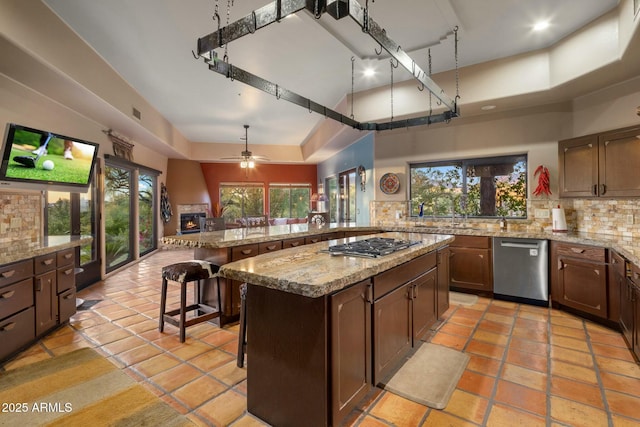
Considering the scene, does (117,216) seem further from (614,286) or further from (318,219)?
(614,286)

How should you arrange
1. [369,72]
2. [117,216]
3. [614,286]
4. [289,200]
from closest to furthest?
[614,286], [369,72], [117,216], [289,200]

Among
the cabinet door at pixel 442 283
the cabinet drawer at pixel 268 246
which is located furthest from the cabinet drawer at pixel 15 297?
the cabinet door at pixel 442 283

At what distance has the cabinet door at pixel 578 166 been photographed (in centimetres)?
323

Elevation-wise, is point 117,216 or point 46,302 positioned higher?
point 117,216

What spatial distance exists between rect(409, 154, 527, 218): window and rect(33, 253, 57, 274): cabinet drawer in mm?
4745

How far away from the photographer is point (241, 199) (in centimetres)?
976

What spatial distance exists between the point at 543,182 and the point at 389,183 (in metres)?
2.14

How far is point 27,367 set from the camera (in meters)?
2.22

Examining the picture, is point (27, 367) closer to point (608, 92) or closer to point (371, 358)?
point (371, 358)

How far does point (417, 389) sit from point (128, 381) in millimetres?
1980

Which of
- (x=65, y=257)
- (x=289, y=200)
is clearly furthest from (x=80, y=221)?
(x=289, y=200)

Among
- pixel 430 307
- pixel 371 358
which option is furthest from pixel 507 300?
pixel 371 358

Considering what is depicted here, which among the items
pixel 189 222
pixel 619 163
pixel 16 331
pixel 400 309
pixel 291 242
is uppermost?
pixel 619 163

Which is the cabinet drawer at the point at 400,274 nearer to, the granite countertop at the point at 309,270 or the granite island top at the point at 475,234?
the granite countertop at the point at 309,270
